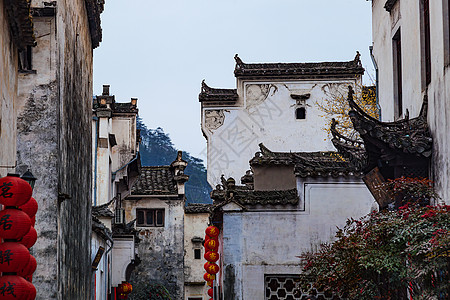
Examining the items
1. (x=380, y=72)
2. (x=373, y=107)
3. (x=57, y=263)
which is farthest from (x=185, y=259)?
(x=57, y=263)

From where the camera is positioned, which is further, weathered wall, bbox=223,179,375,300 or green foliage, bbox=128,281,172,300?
green foliage, bbox=128,281,172,300

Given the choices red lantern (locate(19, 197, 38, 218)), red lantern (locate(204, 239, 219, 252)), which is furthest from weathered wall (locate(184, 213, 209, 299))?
red lantern (locate(19, 197, 38, 218))

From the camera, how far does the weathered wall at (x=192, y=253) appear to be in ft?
141

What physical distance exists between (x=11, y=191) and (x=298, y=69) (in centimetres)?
2951

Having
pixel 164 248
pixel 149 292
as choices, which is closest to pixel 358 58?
pixel 164 248

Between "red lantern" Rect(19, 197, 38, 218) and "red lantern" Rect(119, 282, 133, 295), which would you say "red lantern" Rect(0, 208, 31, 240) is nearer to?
"red lantern" Rect(19, 197, 38, 218)

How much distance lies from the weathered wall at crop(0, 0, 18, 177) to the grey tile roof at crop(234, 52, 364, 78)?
26.9 meters

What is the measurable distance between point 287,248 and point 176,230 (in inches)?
852

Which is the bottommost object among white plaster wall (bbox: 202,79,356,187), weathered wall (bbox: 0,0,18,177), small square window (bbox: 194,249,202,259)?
small square window (bbox: 194,249,202,259)

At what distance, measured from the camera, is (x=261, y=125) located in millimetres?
38906

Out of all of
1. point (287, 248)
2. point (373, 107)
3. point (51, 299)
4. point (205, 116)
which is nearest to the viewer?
point (51, 299)

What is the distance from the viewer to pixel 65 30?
16719 mm

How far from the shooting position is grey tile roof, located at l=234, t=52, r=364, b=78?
3850 centimetres

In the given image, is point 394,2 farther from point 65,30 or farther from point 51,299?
point 51,299
